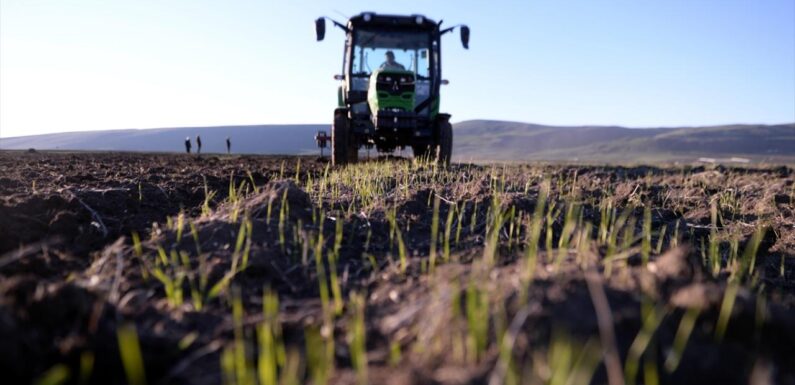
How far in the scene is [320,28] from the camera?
30.2ft

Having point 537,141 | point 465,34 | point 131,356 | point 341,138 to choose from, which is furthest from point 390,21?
point 537,141

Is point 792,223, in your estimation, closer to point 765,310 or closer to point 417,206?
point 417,206

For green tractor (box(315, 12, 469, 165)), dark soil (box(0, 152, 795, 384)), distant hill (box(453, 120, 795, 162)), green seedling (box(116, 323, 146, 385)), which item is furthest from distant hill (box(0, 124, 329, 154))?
green seedling (box(116, 323, 146, 385))

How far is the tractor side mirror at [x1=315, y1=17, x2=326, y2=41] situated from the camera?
9.19 m

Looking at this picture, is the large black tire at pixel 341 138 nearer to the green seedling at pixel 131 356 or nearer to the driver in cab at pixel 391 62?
the driver in cab at pixel 391 62

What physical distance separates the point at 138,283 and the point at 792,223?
4823 millimetres

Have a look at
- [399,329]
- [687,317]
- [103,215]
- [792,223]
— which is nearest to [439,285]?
[399,329]

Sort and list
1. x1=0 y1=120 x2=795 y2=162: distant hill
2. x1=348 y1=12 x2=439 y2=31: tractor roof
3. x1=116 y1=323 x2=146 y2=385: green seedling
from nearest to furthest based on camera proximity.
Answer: x1=116 y1=323 x2=146 y2=385: green seedling < x1=348 y1=12 x2=439 y2=31: tractor roof < x1=0 y1=120 x2=795 y2=162: distant hill

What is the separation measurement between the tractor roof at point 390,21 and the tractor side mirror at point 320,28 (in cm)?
91

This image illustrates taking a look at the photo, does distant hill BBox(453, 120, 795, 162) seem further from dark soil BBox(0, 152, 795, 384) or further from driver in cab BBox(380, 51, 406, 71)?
dark soil BBox(0, 152, 795, 384)

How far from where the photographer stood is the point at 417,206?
13.1ft

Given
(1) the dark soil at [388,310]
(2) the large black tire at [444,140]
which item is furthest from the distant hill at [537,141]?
(1) the dark soil at [388,310]

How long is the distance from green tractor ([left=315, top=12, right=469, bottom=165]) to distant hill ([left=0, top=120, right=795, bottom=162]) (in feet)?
236

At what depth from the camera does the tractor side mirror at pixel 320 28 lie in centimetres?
919
